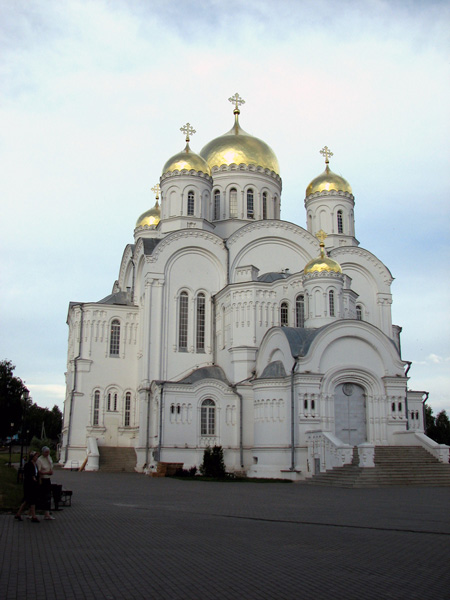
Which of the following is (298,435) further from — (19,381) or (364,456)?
(19,381)

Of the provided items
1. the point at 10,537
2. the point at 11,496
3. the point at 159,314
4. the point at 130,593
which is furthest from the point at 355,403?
the point at 130,593

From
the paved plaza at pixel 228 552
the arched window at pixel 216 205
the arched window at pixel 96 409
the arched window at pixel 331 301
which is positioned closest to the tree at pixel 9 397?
the arched window at pixel 96 409

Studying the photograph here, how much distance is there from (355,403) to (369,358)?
6.80 ft

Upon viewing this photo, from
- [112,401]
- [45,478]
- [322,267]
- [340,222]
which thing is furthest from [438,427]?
[45,478]

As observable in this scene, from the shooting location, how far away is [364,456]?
23562 millimetres

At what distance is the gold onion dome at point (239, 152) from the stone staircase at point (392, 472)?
66.6 feet

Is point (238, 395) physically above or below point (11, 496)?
above

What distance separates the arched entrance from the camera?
2783cm

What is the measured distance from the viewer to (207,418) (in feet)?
100

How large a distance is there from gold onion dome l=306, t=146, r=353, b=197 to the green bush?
60.2 feet

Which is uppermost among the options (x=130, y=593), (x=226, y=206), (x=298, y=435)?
(x=226, y=206)

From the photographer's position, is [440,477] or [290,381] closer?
[440,477]

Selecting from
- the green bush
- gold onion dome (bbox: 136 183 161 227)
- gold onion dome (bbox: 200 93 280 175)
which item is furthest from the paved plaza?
gold onion dome (bbox: 136 183 161 227)

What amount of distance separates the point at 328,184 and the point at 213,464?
64.4 ft
